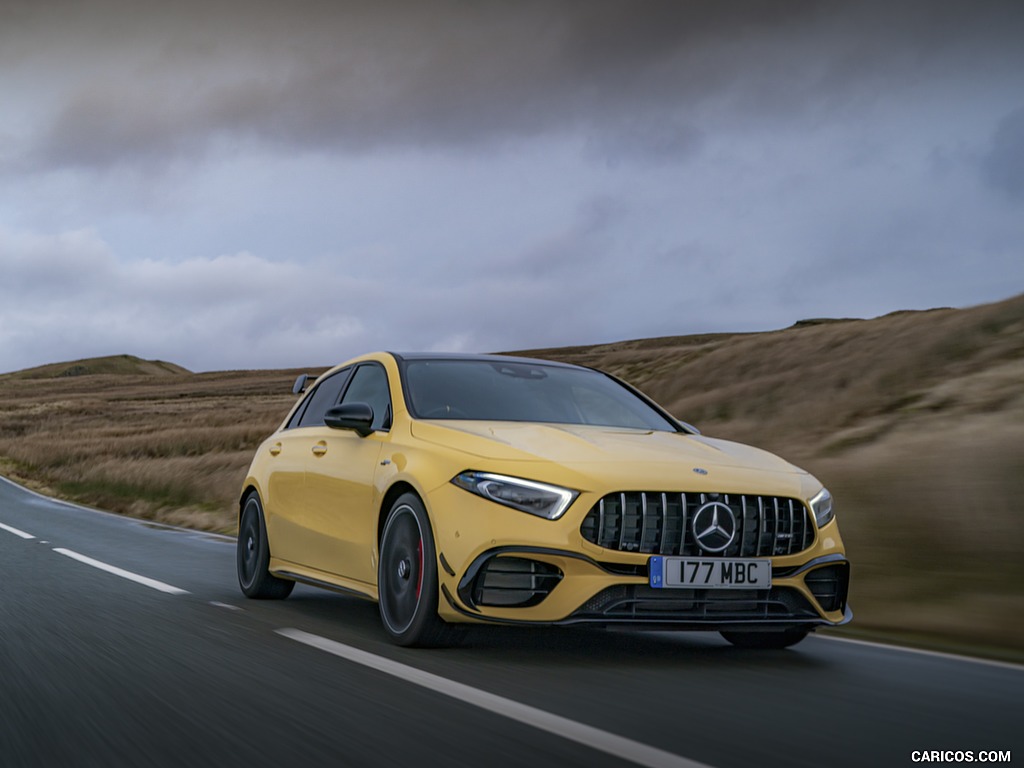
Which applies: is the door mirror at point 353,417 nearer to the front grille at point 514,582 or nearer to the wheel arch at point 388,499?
the wheel arch at point 388,499

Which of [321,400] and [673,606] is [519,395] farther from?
[673,606]

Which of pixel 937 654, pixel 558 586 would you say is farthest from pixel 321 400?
pixel 937 654

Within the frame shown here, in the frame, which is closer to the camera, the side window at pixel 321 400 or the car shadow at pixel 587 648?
the car shadow at pixel 587 648

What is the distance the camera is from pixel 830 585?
6051mm

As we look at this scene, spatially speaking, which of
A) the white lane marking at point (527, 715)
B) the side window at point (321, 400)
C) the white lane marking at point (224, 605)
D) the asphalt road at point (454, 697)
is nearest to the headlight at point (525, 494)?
the asphalt road at point (454, 697)

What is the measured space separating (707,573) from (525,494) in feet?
2.92

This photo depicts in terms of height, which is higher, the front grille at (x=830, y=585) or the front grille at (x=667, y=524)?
the front grille at (x=667, y=524)

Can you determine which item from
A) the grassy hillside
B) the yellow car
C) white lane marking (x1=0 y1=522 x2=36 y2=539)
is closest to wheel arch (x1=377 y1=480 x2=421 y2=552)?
the yellow car

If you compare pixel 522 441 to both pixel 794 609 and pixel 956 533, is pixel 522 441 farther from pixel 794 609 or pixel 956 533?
pixel 956 533

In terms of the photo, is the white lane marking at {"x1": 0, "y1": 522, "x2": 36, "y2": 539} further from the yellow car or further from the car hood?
the car hood

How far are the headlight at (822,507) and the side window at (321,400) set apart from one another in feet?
10.9

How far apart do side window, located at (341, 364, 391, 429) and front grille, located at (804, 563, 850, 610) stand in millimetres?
2436

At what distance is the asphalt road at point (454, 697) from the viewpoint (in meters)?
4.02

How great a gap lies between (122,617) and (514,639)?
8.06 ft
